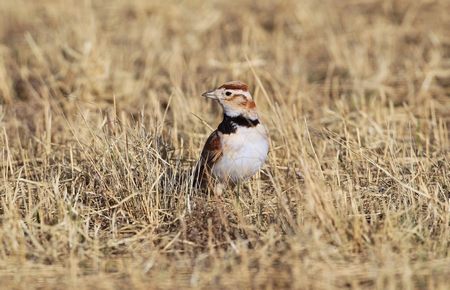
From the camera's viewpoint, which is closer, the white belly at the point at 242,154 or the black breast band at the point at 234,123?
the white belly at the point at 242,154

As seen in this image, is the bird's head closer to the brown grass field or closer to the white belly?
the white belly

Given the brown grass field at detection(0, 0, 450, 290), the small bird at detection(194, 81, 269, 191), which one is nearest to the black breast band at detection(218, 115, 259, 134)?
the small bird at detection(194, 81, 269, 191)

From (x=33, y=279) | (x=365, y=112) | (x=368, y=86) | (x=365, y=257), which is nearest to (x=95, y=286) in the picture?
(x=33, y=279)

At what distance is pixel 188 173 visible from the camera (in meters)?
8.50

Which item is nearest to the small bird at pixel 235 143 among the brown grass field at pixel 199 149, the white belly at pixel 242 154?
the white belly at pixel 242 154

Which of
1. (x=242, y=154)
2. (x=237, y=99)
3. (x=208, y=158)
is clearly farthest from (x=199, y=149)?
(x=242, y=154)

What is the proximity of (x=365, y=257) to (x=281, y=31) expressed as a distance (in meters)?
8.66

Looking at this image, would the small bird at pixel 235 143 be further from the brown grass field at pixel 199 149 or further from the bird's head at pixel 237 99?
the brown grass field at pixel 199 149

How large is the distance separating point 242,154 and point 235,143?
12cm

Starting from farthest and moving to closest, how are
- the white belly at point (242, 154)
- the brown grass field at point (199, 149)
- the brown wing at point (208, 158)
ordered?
the brown wing at point (208, 158), the white belly at point (242, 154), the brown grass field at point (199, 149)

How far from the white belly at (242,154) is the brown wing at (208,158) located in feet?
0.18

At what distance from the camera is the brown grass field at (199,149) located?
6824 millimetres

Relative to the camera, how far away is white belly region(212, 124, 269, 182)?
807 centimetres

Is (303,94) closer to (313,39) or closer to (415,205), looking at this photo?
(313,39)
